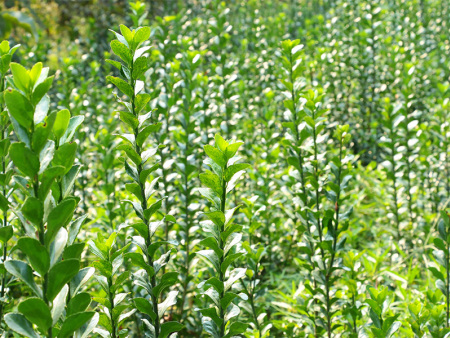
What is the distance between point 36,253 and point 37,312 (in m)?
0.12

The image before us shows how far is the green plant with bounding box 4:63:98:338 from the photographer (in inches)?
35.7

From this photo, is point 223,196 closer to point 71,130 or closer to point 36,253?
point 71,130

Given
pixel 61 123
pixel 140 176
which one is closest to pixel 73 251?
pixel 61 123

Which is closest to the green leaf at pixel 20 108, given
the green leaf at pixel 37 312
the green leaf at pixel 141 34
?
the green leaf at pixel 37 312

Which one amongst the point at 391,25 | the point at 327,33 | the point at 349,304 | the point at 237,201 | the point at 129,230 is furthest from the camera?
the point at 391,25

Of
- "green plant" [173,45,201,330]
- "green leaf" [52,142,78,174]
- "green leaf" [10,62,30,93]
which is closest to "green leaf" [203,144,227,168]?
"green leaf" [52,142,78,174]

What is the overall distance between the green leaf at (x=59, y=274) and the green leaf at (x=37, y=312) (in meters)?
0.03

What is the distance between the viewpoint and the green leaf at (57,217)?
93 centimetres

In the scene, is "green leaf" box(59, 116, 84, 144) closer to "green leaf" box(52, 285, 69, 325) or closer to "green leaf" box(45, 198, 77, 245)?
"green leaf" box(45, 198, 77, 245)

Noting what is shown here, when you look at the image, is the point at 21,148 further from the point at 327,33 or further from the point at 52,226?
the point at 327,33

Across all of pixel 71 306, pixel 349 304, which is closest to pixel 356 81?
pixel 349 304

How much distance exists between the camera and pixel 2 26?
118 inches

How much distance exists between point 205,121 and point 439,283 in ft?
5.87

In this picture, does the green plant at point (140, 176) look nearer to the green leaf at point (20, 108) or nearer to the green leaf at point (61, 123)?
the green leaf at point (61, 123)
